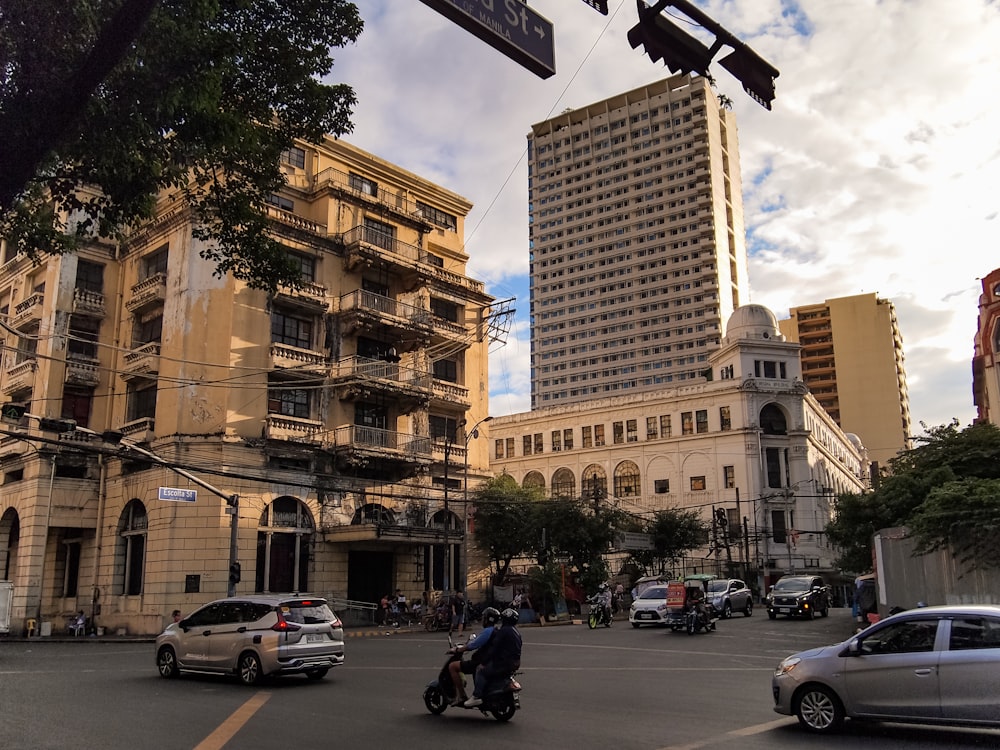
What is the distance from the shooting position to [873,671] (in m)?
9.53

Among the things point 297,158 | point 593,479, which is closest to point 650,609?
point 297,158

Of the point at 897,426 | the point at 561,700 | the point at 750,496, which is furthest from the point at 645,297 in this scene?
the point at 561,700

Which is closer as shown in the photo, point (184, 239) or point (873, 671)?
point (873, 671)

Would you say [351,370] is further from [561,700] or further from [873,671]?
[873,671]

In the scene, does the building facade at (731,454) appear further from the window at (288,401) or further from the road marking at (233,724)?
the road marking at (233,724)

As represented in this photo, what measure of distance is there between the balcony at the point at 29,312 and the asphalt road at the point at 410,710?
2190 centimetres

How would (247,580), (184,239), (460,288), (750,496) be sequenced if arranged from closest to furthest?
(247,580) → (184,239) → (460,288) → (750,496)

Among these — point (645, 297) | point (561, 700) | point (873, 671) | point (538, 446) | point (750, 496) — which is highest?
point (645, 297)

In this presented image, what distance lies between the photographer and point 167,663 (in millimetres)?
15984

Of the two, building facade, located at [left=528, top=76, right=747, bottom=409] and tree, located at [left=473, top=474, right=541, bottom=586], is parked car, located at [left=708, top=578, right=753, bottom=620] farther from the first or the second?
building facade, located at [left=528, top=76, right=747, bottom=409]

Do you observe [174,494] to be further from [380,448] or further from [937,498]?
[937,498]

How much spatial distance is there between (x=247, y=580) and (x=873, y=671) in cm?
2754

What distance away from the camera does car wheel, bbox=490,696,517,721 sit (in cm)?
1073

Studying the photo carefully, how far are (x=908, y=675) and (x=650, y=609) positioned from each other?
22.5 metres
